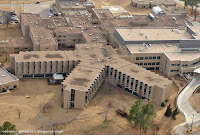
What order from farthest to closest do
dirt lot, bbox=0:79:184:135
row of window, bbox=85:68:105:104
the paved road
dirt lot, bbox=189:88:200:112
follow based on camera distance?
dirt lot, bbox=189:88:200:112 < row of window, bbox=85:68:105:104 < the paved road < dirt lot, bbox=0:79:184:135

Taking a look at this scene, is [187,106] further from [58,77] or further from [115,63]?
[58,77]

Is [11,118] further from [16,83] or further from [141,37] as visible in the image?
[141,37]

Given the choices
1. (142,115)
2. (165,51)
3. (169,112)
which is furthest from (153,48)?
(142,115)

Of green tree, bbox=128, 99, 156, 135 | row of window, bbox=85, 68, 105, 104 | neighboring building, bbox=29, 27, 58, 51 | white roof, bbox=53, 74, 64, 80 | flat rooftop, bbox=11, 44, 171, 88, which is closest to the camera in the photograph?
green tree, bbox=128, 99, 156, 135

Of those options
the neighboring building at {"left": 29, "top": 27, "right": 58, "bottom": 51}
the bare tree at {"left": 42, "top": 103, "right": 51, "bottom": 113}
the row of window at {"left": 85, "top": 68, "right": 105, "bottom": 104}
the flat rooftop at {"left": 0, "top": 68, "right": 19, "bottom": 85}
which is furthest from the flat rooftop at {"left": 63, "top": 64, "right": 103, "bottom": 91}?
the neighboring building at {"left": 29, "top": 27, "right": 58, "bottom": 51}

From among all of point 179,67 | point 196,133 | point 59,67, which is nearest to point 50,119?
point 59,67

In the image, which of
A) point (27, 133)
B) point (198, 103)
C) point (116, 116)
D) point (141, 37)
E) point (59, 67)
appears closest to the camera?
point (27, 133)

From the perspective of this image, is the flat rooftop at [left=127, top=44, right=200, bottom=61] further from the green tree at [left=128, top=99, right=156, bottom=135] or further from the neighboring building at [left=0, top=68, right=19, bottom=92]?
the neighboring building at [left=0, top=68, right=19, bottom=92]
